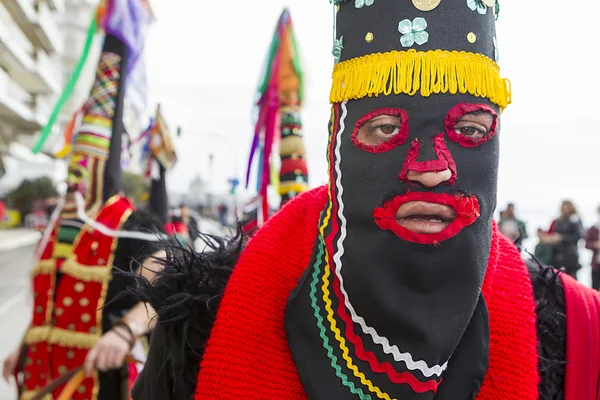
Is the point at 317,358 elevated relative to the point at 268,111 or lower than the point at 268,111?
lower

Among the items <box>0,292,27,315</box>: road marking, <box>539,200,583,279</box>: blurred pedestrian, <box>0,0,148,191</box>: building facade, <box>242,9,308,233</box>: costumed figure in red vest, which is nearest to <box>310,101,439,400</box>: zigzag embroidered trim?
<box>242,9,308,233</box>: costumed figure in red vest

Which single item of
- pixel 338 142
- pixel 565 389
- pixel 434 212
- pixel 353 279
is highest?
pixel 338 142

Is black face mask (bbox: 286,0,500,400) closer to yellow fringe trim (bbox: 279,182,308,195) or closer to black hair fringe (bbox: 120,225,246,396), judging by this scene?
black hair fringe (bbox: 120,225,246,396)

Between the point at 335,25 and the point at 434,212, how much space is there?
1.96 feet

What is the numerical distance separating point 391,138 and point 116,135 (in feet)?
6.88

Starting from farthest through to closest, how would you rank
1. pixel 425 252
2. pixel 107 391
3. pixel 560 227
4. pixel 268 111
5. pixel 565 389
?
1. pixel 560 227
2. pixel 268 111
3. pixel 107 391
4. pixel 565 389
5. pixel 425 252

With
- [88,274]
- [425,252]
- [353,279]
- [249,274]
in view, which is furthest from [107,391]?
[425,252]

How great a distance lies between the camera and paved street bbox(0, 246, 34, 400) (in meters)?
4.97

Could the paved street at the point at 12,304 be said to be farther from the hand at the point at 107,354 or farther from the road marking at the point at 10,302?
the hand at the point at 107,354

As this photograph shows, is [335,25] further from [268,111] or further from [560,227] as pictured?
[560,227]

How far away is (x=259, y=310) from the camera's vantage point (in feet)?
4.31

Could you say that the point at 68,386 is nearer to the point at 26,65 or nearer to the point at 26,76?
the point at 26,65

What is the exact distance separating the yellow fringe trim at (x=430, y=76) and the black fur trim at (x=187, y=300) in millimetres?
620

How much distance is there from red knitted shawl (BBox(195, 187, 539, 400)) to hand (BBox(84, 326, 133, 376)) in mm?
839
